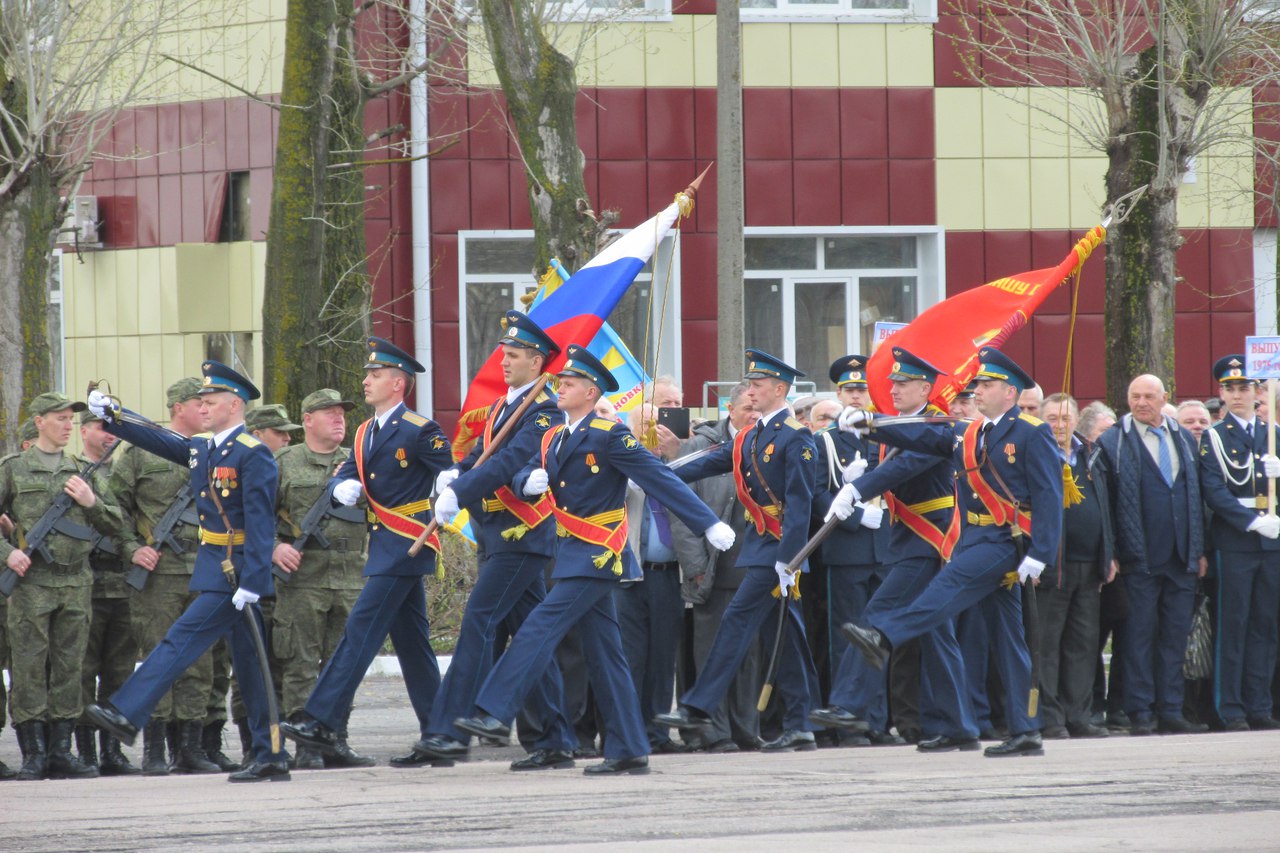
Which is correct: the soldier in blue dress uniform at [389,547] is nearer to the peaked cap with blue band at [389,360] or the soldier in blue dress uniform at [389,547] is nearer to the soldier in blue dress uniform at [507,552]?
the peaked cap with blue band at [389,360]

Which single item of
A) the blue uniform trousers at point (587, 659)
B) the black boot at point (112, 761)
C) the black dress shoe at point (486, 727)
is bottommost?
the black boot at point (112, 761)

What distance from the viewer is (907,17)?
71.9ft

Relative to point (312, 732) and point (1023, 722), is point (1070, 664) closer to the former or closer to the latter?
point (1023, 722)

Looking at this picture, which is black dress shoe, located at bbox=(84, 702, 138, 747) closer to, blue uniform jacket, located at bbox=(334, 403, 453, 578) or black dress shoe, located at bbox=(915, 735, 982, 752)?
blue uniform jacket, located at bbox=(334, 403, 453, 578)

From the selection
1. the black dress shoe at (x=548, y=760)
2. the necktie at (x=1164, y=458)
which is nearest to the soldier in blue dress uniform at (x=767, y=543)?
the black dress shoe at (x=548, y=760)

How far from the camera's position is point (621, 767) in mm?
8984

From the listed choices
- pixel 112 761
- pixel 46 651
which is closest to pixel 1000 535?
pixel 112 761

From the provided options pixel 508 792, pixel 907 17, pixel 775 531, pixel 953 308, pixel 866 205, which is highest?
pixel 907 17

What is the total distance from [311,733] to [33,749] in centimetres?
181

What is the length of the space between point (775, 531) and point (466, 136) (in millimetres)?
11835

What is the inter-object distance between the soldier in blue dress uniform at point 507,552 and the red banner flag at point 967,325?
221 cm

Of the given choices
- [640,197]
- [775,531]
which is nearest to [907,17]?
[640,197]

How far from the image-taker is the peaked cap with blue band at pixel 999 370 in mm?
9883

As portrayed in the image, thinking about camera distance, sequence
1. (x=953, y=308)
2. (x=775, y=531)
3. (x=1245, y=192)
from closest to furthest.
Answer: (x=775, y=531), (x=953, y=308), (x=1245, y=192)
